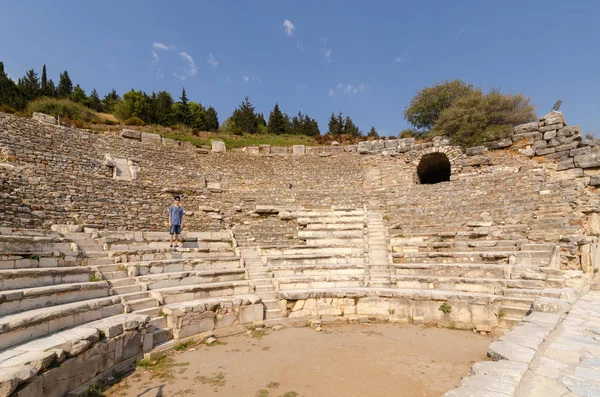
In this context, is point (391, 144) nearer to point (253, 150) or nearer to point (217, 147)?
point (253, 150)

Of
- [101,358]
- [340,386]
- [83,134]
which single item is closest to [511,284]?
[340,386]

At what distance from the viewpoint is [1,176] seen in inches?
351

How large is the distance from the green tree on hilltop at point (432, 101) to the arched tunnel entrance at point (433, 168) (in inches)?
300

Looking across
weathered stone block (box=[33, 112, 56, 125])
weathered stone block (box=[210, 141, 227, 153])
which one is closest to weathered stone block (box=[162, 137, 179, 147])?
weathered stone block (box=[210, 141, 227, 153])

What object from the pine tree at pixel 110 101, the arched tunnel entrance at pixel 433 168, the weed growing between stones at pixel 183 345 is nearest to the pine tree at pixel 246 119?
the pine tree at pixel 110 101

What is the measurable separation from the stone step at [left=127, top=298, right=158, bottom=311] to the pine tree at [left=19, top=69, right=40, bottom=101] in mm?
38003

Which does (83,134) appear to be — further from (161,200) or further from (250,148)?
(250,148)

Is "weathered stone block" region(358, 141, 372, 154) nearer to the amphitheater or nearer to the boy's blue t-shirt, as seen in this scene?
the amphitheater

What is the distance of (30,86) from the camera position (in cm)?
3441

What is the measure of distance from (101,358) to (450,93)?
1060 inches

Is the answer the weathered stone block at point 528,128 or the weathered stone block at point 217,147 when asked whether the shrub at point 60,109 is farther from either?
the weathered stone block at point 528,128

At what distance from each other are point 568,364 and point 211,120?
41.9m

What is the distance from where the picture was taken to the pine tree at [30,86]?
107 feet

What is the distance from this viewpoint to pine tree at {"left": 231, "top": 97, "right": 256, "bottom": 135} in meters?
38.2
